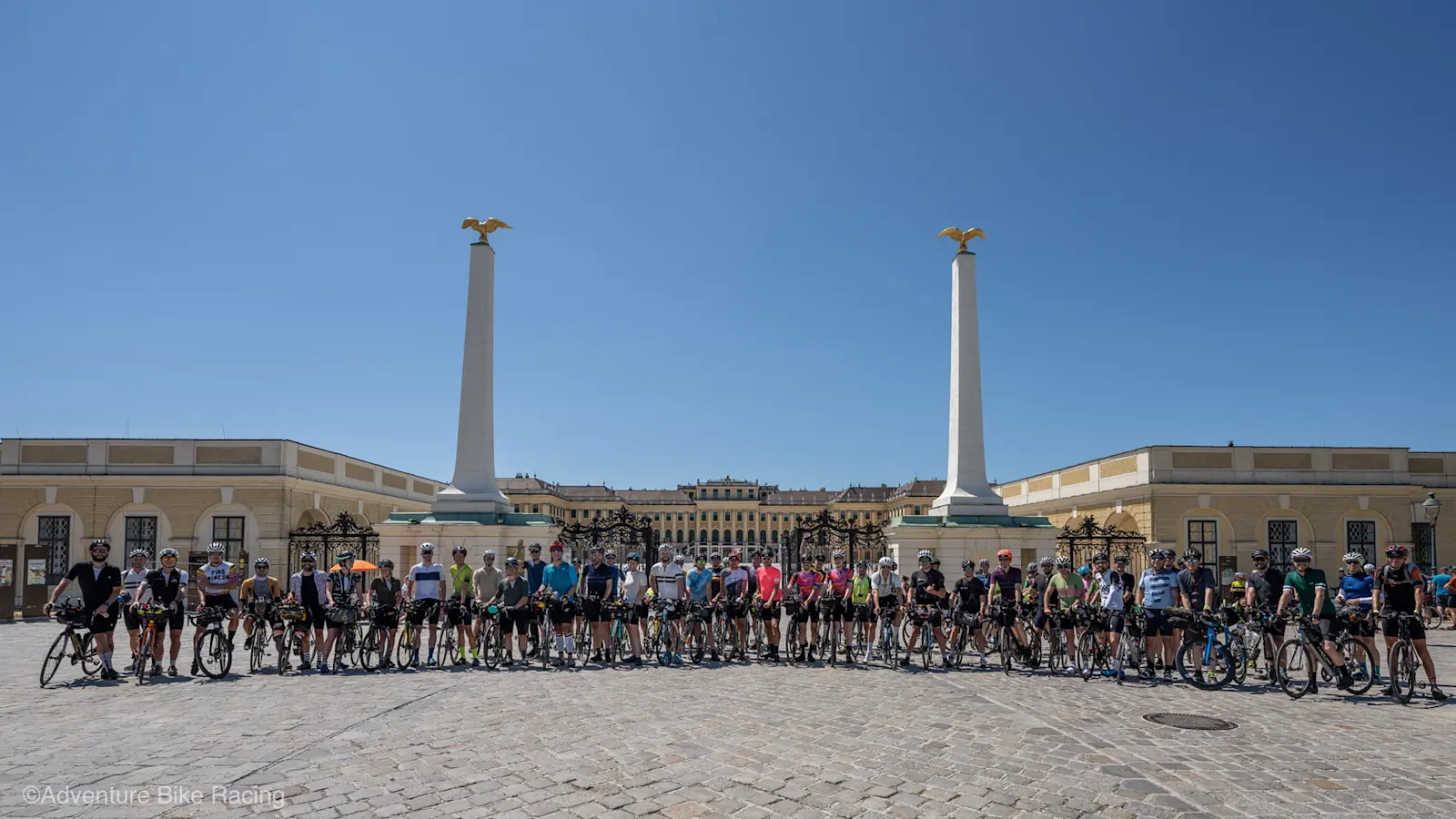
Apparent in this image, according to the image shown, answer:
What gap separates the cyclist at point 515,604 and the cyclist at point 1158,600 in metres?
8.49

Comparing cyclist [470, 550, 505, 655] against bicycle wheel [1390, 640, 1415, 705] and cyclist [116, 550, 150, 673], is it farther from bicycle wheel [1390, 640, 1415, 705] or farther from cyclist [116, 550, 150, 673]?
bicycle wheel [1390, 640, 1415, 705]

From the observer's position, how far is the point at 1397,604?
11.2m

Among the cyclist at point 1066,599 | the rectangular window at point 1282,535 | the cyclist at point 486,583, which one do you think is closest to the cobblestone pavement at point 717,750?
the cyclist at point 1066,599

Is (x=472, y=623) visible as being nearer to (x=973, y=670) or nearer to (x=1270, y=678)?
(x=973, y=670)

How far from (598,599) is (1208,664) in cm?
825

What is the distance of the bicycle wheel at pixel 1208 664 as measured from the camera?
12.0 m

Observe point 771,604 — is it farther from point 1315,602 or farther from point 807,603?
point 1315,602

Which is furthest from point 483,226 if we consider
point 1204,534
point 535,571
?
point 1204,534

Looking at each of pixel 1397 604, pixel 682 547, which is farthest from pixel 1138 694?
pixel 682 547

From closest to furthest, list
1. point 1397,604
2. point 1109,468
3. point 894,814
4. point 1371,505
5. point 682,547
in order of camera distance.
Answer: point 894,814, point 1397,604, point 1371,505, point 1109,468, point 682,547

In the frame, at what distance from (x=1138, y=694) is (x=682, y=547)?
127746 millimetres

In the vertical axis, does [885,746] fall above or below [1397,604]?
below

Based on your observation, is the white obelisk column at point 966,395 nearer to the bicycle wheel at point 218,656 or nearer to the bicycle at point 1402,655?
the bicycle at point 1402,655

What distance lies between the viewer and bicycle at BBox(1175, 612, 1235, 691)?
39.9 feet
